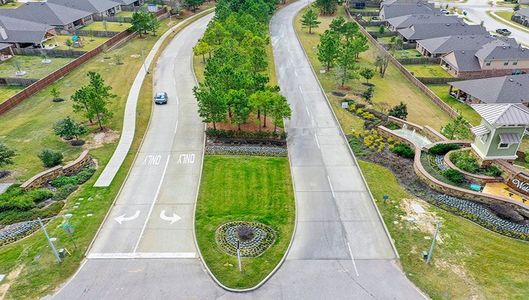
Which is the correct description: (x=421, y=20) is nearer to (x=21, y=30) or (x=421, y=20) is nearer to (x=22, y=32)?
(x=22, y=32)

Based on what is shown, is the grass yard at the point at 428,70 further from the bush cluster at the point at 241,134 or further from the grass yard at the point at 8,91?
the grass yard at the point at 8,91

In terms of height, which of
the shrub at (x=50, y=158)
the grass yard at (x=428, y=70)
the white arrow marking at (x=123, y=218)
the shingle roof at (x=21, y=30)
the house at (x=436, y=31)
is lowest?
the white arrow marking at (x=123, y=218)

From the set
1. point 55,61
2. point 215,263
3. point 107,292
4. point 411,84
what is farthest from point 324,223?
point 55,61

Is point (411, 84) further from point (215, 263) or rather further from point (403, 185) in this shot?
point (215, 263)

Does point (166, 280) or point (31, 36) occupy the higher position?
point (31, 36)

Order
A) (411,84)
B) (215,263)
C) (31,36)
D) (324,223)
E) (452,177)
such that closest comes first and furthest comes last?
(215,263), (324,223), (452,177), (411,84), (31,36)

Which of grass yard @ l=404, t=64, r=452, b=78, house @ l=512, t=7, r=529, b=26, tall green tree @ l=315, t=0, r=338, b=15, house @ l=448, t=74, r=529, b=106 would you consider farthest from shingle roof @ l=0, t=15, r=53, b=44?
house @ l=512, t=7, r=529, b=26

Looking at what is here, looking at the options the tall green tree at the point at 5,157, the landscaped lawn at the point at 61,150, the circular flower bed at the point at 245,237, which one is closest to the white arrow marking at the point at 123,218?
the landscaped lawn at the point at 61,150
